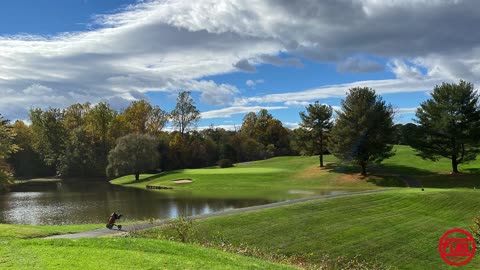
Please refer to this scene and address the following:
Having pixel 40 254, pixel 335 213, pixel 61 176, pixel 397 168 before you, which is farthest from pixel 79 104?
pixel 40 254

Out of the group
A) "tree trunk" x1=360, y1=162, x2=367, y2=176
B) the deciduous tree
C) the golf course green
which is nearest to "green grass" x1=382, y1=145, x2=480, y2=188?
"tree trunk" x1=360, y1=162, x2=367, y2=176

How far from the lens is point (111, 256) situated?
38.7 ft

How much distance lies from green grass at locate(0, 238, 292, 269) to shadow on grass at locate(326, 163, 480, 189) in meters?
41.9

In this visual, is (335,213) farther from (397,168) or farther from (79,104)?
(79,104)

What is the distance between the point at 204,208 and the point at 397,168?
3483cm

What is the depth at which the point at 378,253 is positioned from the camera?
20.3 meters

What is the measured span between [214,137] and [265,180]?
53421mm

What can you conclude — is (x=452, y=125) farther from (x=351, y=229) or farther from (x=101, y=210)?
(x=101, y=210)

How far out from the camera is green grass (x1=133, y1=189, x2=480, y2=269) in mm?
19891

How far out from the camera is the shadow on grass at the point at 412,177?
163 feet

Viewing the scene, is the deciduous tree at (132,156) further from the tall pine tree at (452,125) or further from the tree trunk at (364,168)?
the tall pine tree at (452,125)

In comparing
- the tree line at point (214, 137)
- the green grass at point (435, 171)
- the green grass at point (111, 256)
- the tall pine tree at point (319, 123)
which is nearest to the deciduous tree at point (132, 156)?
the tree line at point (214, 137)

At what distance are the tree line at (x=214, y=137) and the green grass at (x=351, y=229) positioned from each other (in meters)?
19.6

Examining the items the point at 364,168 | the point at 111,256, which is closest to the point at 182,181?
the point at 364,168
